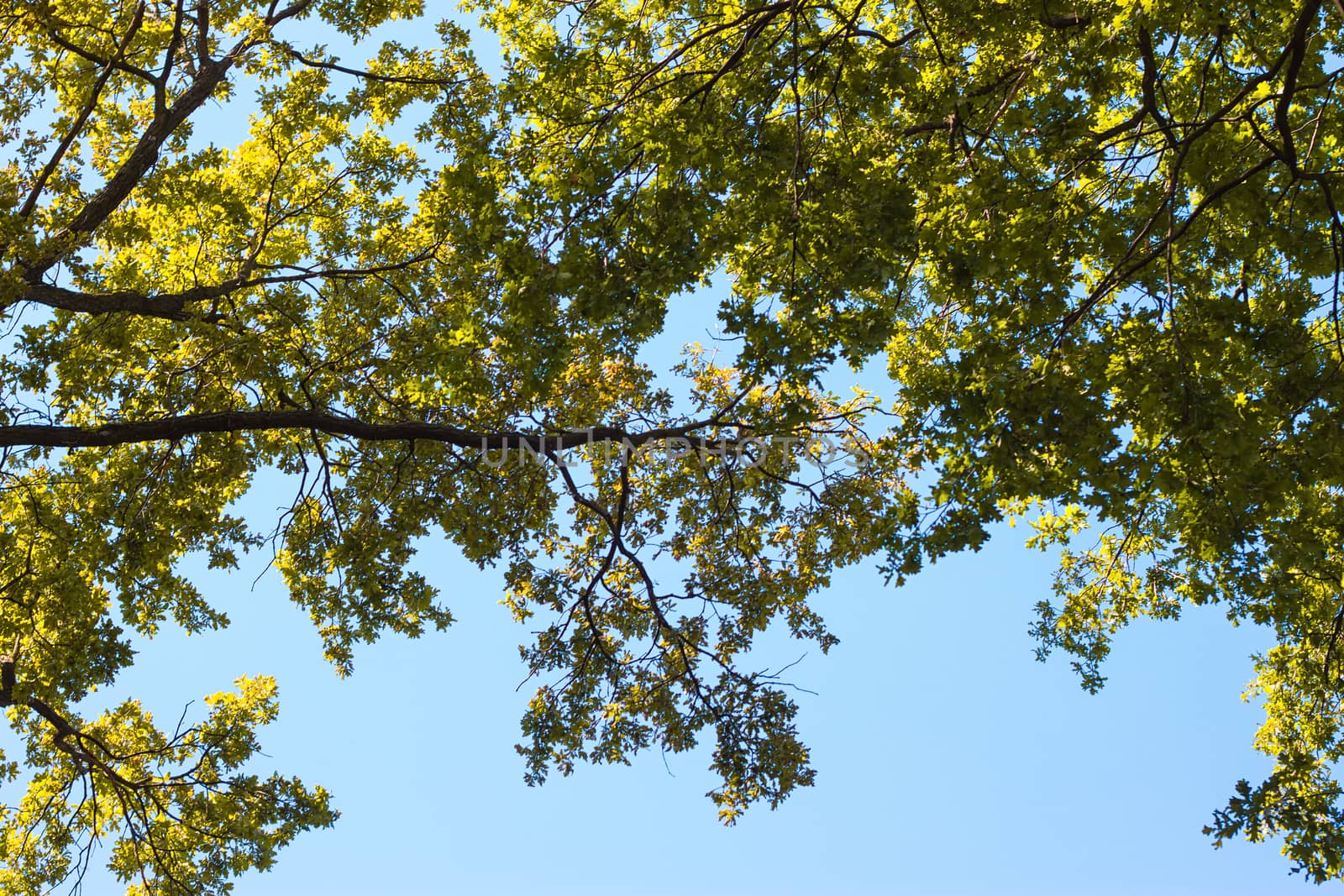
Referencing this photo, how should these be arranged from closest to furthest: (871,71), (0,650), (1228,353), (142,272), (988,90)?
(1228,353) → (871,71) → (988,90) → (0,650) → (142,272)

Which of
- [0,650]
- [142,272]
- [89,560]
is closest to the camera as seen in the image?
[89,560]

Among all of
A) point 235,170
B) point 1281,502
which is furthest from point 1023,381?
point 235,170

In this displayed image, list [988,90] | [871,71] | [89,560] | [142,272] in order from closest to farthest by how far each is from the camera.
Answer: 1. [871,71]
2. [988,90]
3. [89,560]
4. [142,272]

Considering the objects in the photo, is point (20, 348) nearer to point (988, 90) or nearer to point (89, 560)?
point (89, 560)

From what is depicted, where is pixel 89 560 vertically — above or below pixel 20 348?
below

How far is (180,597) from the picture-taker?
11.1 metres

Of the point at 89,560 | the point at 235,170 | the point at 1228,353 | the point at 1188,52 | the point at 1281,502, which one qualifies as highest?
the point at 235,170

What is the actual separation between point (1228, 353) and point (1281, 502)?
131 cm

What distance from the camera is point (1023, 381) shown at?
6.73m

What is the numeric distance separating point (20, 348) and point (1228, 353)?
10.4 metres

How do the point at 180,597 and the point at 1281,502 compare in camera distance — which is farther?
the point at 180,597

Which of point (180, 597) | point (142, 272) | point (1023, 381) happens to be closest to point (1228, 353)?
point (1023, 381)

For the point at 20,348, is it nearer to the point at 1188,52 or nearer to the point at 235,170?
the point at 235,170

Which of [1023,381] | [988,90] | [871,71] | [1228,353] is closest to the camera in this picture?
[1023,381]
